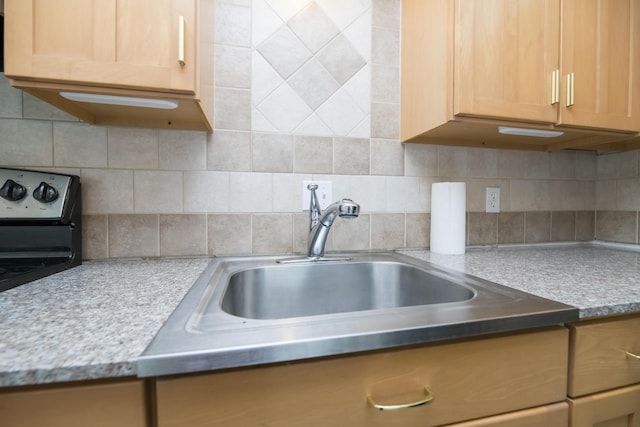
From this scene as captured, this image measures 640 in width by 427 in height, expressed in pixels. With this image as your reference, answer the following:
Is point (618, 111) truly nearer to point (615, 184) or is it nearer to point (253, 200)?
point (615, 184)

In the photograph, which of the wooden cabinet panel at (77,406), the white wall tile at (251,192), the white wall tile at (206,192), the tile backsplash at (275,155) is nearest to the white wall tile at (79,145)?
the tile backsplash at (275,155)

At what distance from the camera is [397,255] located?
110cm

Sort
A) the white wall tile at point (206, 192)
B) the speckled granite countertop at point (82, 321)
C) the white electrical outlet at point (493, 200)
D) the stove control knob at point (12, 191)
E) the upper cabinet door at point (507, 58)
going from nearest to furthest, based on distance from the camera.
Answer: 1. the speckled granite countertop at point (82, 321)
2. the stove control knob at point (12, 191)
3. the upper cabinet door at point (507, 58)
4. the white wall tile at point (206, 192)
5. the white electrical outlet at point (493, 200)

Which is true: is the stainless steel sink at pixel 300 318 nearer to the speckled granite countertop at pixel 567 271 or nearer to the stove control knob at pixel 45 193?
the speckled granite countertop at pixel 567 271

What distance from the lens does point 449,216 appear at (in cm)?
111

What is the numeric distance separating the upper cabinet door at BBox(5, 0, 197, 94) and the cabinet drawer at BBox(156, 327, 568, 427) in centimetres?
65

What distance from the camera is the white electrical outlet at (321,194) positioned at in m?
1.08

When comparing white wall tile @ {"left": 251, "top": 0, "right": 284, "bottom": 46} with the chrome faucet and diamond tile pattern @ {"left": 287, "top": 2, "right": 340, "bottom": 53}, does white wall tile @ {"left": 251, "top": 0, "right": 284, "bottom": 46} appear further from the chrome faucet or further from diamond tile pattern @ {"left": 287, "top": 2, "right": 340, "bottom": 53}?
the chrome faucet

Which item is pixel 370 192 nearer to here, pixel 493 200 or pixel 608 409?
pixel 493 200

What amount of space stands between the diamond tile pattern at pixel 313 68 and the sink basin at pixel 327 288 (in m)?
0.51

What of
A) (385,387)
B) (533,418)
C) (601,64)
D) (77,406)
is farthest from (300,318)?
(601,64)

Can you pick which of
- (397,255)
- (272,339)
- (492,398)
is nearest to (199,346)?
(272,339)

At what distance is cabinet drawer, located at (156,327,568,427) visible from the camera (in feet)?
1.33

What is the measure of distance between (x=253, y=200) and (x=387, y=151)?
1.83 feet
